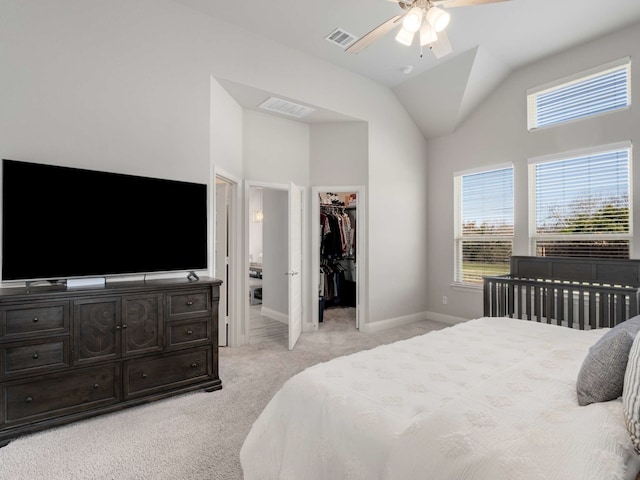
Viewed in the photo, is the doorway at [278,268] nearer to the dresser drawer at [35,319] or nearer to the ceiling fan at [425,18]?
the dresser drawer at [35,319]

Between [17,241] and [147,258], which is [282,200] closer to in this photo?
[147,258]

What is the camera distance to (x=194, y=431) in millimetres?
2193

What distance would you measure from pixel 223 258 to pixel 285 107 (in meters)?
1.98

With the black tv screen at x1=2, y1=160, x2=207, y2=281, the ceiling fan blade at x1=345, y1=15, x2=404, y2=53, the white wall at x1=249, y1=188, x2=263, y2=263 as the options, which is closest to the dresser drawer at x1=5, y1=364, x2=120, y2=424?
the black tv screen at x1=2, y1=160, x2=207, y2=281

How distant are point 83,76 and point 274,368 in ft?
9.76

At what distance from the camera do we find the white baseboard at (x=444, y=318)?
491 centimetres

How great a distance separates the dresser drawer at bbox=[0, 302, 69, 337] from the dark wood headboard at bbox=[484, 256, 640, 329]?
12.7 feet

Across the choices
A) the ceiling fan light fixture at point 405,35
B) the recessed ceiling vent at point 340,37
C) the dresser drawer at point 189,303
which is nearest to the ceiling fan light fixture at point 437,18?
the ceiling fan light fixture at point 405,35

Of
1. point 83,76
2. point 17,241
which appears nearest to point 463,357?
point 17,241

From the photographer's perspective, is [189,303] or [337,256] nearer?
[189,303]

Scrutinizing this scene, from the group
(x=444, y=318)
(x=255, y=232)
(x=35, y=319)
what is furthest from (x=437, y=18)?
(x=255, y=232)

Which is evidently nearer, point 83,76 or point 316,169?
point 83,76

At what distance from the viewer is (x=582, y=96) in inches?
150

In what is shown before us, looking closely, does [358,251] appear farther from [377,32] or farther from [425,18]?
[425,18]
